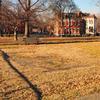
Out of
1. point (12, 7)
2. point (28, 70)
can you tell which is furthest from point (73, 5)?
point (28, 70)

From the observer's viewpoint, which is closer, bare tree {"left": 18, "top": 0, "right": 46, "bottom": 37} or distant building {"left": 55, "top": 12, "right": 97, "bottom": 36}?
bare tree {"left": 18, "top": 0, "right": 46, "bottom": 37}

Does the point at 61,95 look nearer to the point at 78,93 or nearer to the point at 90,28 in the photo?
the point at 78,93

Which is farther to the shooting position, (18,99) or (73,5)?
(73,5)

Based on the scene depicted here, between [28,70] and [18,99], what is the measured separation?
5815 mm

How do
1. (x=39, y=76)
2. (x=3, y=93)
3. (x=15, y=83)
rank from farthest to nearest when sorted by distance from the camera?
(x=39, y=76)
(x=15, y=83)
(x=3, y=93)

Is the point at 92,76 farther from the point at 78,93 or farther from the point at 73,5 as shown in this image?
the point at 73,5

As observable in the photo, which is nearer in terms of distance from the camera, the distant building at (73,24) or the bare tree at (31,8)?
the bare tree at (31,8)

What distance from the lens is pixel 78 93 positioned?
1005cm

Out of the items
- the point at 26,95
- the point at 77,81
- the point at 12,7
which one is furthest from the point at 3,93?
the point at 12,7

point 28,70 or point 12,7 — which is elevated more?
point 12,7

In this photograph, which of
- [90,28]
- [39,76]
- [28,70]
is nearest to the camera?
[39,76]

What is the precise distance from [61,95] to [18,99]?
52.3 inches

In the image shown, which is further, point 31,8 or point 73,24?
point 73,24

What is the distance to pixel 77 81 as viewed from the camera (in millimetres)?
12148
